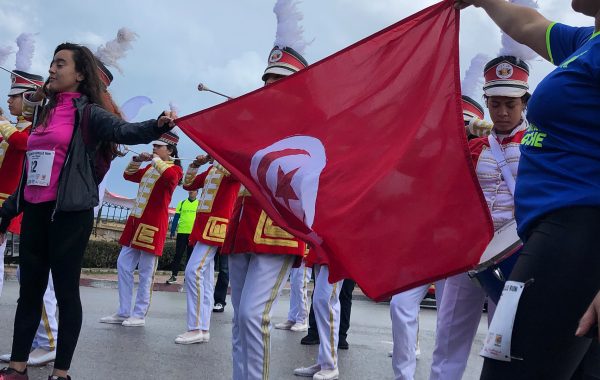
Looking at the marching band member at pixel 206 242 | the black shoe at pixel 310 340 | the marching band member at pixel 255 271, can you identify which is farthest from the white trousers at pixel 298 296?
the marching band member at pixel 255 271

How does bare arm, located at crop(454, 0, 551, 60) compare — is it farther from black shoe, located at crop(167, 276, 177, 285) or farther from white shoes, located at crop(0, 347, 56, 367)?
black shoe, located at crop(167, 276, 177, 285)

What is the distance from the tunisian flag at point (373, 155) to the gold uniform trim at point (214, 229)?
3.68 m

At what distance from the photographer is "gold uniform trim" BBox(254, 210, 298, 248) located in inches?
167

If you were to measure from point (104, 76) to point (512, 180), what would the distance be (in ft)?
12.2

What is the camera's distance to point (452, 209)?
3047 mm

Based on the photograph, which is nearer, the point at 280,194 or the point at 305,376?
the point at 280,194

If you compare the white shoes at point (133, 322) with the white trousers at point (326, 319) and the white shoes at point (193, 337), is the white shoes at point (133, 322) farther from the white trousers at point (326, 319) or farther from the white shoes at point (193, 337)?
the white trousers at point (326, 319)

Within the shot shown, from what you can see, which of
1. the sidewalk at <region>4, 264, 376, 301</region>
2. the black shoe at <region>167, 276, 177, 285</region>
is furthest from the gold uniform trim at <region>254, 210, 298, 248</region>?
the black shoe at <region>167, 276, 177, 285</region>

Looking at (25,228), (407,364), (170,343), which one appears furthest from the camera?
(170,343)

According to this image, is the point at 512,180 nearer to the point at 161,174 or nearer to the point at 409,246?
the point at 409,246

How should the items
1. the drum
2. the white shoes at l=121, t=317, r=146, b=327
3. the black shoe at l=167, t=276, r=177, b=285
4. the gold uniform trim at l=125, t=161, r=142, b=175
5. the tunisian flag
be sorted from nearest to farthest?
the drum
the tunisian flag
the white shoes at l=121, t=317, r=146, b=327
the gold uniform trim at l=125, t=161, r=142, b=175
the black shoe at l=167, t=276, r=177, b=285

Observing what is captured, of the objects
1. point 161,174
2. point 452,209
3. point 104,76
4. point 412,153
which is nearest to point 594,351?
point 452,209

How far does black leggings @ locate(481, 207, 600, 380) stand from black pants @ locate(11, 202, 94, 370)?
2.87 metres

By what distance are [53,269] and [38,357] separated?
1.31 metres
